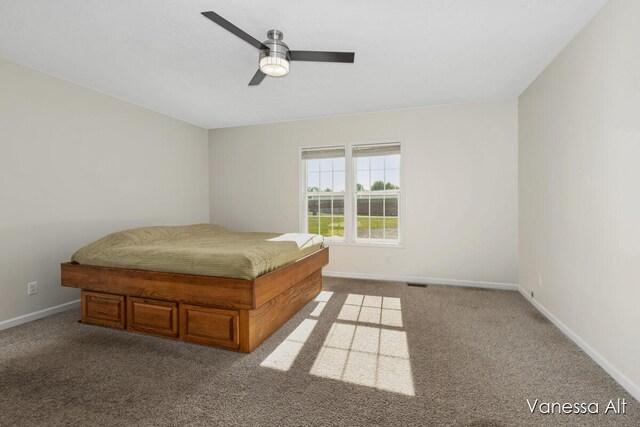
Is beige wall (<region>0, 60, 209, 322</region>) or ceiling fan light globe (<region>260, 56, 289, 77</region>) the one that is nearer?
ceiling fan light globe (<region>260, 56, 289, 77</region>)

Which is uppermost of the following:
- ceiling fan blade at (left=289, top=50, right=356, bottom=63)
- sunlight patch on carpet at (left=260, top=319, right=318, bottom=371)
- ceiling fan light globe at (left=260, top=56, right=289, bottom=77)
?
ceiling fan blade at (left=289, top=50, right=356, bottom=63)

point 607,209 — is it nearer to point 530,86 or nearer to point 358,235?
point 530,86

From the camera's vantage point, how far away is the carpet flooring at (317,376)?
5.19 ft

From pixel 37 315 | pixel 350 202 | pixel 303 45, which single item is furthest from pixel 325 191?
pixel 37 315

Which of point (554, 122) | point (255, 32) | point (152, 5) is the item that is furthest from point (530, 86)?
point (152, 5)

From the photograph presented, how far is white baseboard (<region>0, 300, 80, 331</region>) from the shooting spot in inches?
109

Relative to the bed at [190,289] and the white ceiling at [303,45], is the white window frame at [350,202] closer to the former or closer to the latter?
the white ceiling at [303,45]

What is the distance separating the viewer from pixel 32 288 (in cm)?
297

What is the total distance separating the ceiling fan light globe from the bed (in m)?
1.40

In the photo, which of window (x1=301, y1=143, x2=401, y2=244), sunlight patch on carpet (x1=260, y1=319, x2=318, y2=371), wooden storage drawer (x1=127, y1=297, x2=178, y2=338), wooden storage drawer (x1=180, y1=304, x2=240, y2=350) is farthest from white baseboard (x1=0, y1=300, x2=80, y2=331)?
window (x1=301, y1=143, x2=401, y2=244)

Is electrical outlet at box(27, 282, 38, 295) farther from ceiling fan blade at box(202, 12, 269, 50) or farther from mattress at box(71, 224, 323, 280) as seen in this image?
ceiling fan blade at box(202, 12, 269, 50)

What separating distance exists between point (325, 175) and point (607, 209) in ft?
11.1

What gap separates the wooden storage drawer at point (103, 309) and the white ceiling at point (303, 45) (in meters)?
2.18

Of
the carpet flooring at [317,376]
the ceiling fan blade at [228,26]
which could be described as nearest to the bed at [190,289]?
the carpet flooring at [317,376]
